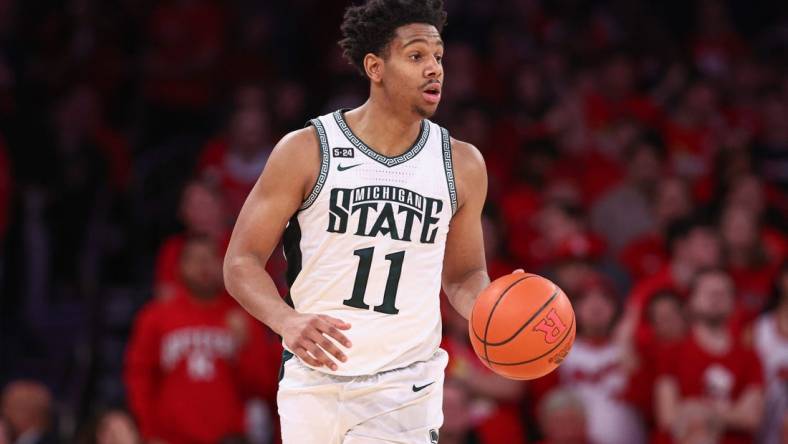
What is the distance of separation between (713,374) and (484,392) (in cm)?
140

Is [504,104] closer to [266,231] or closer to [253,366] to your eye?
[253,366]

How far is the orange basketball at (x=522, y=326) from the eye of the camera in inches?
177

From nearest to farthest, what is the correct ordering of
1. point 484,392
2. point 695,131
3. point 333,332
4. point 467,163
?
1. point 333,332
2. point 467,163
3. point 484,392
4. point 695,131

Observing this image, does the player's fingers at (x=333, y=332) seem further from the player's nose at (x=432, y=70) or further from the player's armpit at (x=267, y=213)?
the player's nose at (x=432, y=70)

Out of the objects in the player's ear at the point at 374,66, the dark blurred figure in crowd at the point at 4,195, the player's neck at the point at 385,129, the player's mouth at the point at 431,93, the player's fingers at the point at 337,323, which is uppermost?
the player's ear at the point at 374,66

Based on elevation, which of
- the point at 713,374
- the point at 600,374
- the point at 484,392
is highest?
the point at 713,374

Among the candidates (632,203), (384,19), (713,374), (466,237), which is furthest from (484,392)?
(384,19)

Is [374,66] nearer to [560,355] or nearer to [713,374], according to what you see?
[560,355]

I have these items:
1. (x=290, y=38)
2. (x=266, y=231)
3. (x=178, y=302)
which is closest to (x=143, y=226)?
(x=178, y=302)

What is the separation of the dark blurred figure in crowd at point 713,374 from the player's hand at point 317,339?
13.7 feet

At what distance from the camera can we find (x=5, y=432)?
765 centimetres

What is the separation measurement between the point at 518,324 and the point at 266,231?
0.93m

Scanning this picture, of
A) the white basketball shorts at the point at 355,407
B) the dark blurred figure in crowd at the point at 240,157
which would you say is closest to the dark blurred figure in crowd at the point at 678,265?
the dark blurred figure in crowd at the point at 240,157

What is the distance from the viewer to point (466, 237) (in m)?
4.93
